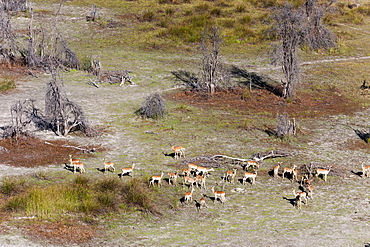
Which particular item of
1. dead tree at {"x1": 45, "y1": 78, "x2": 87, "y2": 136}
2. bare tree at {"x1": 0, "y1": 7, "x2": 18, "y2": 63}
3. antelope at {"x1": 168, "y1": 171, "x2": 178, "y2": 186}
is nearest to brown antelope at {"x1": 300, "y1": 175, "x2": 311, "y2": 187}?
antelope at {"x1": 168, "y1": 171, "x2": 178, "y2": 186}

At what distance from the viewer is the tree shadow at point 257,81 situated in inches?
1321

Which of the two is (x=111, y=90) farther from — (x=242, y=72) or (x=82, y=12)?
(x=82, y=12)

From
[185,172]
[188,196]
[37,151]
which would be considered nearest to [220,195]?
[188,196]

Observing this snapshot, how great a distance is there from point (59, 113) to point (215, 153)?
733 cm

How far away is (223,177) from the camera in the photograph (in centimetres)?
2047

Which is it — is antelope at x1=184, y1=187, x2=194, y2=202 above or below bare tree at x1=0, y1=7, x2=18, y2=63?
below

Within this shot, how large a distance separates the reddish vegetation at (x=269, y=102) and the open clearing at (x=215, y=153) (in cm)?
6

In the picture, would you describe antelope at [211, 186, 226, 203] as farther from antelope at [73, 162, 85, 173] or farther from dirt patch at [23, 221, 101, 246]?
antelope at [73, 162, 85, 173]

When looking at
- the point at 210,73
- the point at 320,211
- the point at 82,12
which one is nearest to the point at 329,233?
the point at 320,211

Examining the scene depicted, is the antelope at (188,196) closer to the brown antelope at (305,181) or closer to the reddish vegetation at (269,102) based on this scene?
the brown antelope at (305,181)

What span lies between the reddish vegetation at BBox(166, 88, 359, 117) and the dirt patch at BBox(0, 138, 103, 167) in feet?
30.7

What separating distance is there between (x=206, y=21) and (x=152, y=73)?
571 inches

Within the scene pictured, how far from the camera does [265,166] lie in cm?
2195

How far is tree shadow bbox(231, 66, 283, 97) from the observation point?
33559mm
